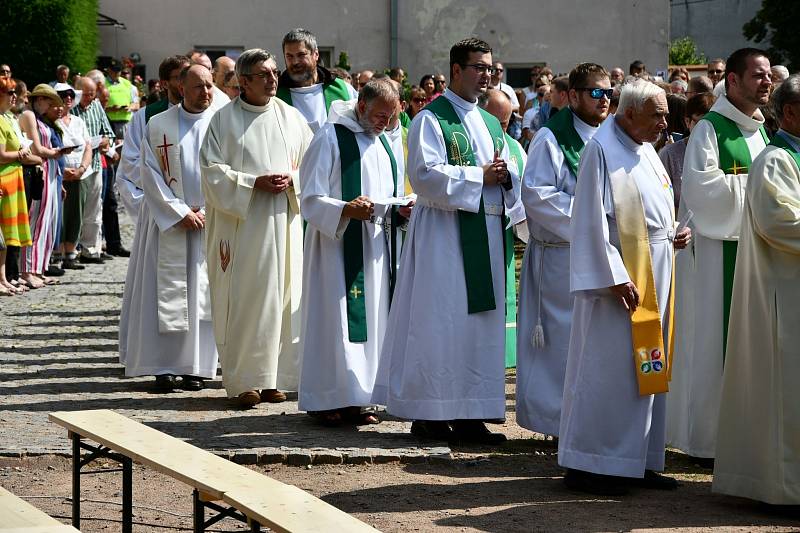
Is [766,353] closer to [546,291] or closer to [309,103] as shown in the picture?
[546,291]

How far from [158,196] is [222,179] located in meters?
0.93

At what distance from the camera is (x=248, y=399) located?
8812mm

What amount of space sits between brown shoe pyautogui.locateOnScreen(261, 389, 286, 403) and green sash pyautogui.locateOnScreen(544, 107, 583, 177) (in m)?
2.61

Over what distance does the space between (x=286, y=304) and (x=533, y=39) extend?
78.5 ft

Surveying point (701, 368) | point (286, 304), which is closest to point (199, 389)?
→ point (286, 304)

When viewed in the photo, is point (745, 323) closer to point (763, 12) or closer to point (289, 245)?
point (289, 245)

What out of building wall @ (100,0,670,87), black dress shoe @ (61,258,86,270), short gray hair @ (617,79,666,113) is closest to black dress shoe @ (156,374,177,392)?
short gray hair @ (617,79,666,113)

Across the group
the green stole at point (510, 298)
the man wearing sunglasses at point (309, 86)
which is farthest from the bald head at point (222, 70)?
the green stole at point (510, 298)

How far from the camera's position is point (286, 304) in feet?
29.6

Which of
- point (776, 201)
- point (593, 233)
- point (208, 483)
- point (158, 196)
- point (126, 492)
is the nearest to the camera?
point (208, 483)

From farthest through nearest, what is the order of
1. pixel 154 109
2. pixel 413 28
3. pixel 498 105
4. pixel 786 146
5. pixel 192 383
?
pixel 413 28, pixel 154 109, pixel 192 383, pixel 498 105, pixel 786 146

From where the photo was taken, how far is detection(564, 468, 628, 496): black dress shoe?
6.63m

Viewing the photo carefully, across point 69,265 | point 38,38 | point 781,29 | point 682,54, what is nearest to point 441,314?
point 69,265

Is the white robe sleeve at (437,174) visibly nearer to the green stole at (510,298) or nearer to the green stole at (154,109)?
the green stole at (510,298)
